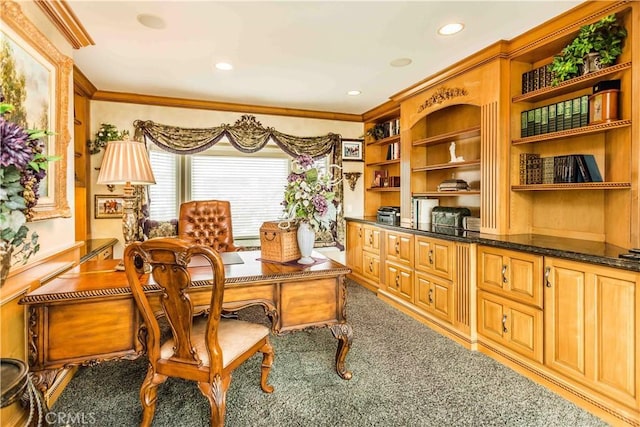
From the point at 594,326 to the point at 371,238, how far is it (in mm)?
2638

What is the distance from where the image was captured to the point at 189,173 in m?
4.45

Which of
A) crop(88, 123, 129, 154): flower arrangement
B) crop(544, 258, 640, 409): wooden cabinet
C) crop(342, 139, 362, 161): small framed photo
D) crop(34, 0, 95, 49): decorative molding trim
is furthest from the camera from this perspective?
crop(342, 139, 362, 161): small framed photo

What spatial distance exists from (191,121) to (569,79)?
12.9 feet

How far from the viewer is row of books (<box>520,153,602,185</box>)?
93.6 inches

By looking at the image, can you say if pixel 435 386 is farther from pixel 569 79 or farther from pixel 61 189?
pixel 61 189

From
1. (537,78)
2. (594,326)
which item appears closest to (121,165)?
(594,326)

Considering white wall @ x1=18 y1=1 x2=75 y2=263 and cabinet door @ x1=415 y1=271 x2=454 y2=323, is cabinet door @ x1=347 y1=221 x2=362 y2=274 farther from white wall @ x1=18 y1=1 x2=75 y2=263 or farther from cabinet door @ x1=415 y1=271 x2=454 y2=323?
white wall @ x1=18 y1=1 x2=75 y2=263

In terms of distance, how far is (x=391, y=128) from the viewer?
15.0 ft

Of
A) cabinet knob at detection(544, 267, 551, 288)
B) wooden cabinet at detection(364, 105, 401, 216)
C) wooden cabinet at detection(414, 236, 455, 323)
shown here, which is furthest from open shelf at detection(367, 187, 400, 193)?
cabinet knob at detection(544, 267, 551, 288)

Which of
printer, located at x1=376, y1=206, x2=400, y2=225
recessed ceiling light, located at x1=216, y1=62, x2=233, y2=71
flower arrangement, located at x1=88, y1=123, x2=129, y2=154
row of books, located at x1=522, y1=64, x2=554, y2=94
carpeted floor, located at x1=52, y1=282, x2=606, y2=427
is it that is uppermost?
recessed ceiling light, located at x1=216, y1=62, x2=233, y2=71

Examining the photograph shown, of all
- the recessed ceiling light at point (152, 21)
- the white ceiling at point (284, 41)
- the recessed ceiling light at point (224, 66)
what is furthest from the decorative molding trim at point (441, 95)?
the recessed ceiling light at point (152, 21)

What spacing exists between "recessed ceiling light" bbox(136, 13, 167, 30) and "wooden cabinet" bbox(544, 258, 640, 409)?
307cm

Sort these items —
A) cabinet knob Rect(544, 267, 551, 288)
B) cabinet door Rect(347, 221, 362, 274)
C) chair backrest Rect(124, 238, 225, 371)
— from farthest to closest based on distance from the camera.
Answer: cabinet door Rect(347, 221, 362, 274), cabinet knob Rect(544, 267, 551, 288), chair backrest Rect(124, 238, 225, 371)

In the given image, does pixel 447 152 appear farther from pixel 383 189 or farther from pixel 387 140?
pixel 383 189
